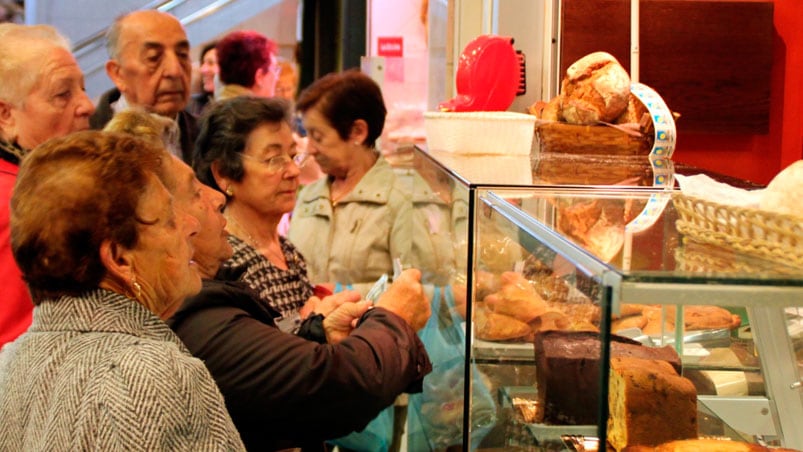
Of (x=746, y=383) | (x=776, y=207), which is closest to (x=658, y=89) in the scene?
(x=746, y=383)

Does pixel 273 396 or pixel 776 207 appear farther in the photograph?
pixel 273 396

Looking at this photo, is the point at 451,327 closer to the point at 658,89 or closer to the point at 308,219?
the point at 658,89

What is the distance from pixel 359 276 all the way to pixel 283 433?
6.18 feet

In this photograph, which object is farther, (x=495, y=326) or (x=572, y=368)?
(x=495, y=326)

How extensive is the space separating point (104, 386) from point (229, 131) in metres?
1.60

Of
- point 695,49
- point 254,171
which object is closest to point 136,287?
point 254,171

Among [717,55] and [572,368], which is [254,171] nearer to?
[572,368]

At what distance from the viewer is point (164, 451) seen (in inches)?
57.8

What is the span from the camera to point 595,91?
2898 mm

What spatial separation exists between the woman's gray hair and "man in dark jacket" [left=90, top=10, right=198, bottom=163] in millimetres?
1087

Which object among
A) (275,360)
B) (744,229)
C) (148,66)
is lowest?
(275,360)

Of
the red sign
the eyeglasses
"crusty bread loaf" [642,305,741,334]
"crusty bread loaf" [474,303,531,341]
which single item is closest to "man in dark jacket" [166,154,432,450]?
"crusty bread loaf" [474,303,531,341]

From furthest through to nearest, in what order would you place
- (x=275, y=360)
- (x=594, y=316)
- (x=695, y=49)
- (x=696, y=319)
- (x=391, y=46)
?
(x=391, y=46)
(x=695, y=49)
(x=275, y=360)
(x=696, y=319)
(x=594, y=316)

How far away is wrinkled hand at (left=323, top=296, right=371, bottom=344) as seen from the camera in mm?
2584
